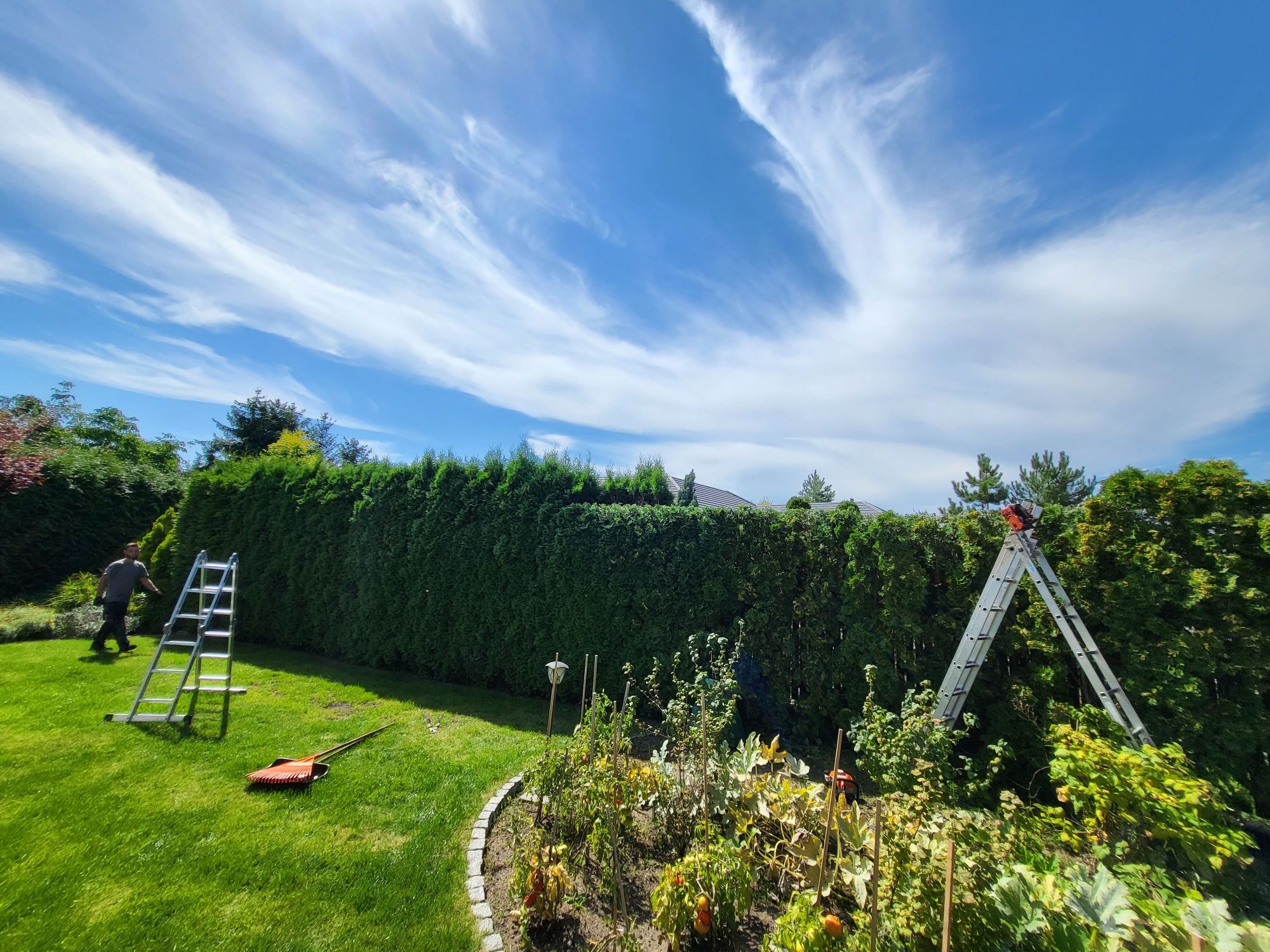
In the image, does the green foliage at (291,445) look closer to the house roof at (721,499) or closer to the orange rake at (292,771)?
the house roof at (721,499)

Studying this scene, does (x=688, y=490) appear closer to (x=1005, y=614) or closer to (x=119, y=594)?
(x=1005, y=614)

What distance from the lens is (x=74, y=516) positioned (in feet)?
39.1

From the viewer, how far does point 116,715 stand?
17.1 ft

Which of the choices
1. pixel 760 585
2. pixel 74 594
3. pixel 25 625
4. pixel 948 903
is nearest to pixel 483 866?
pixel 948 903

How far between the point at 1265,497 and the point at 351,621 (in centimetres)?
1127

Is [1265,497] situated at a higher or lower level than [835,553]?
higher

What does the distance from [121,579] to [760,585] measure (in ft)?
32.9


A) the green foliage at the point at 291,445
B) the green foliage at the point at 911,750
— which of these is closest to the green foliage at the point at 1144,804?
the green foliage at the point at 911,750

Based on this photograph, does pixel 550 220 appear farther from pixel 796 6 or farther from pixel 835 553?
pixel 835 553

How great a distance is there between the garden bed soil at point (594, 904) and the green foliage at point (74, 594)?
11.7m

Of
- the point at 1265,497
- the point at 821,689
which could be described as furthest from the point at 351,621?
the point at 1265,497

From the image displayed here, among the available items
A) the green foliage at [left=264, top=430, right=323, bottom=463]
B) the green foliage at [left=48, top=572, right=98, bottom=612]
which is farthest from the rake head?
the green foliage at [left=264, top=430, right=323, bottom=463]

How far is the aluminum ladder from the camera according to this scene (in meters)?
A: 4.05

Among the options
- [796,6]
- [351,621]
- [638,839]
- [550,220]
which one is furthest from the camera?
[351,621]
